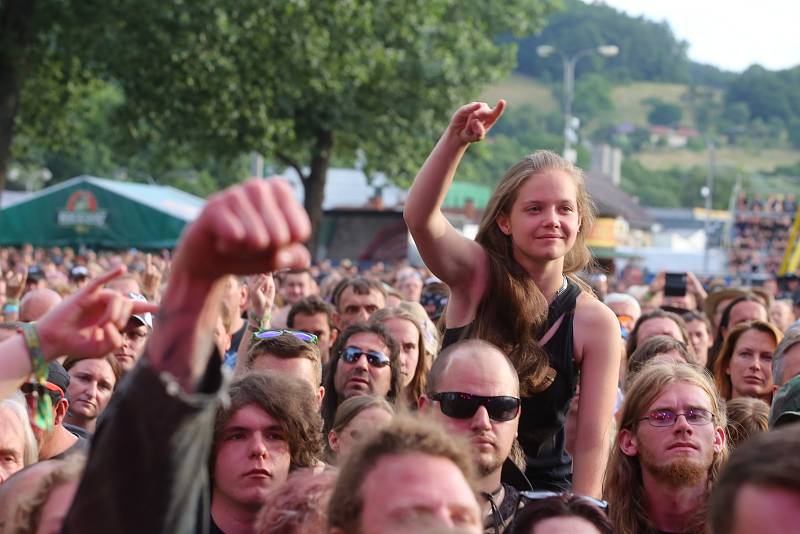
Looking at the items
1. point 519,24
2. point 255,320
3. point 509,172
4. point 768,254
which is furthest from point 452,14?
point 509,172

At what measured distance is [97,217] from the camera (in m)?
24.3

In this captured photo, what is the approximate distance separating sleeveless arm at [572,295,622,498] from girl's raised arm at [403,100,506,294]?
43 centimetres

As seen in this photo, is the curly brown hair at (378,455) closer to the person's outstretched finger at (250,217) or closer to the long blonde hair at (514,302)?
the person's outstretched finger at (250,217)

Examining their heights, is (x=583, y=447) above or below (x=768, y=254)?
below

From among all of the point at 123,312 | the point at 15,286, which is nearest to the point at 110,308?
the point at 123,312

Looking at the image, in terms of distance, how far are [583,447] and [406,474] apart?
1697 millimetres

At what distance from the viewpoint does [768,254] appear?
40.7 m

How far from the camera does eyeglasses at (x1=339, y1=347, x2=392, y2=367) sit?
6.04m

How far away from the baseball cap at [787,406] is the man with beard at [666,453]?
1.85ft

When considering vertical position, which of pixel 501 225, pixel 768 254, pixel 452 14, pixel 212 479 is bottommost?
pixel 212 479

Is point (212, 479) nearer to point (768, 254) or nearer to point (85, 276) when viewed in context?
A: point (85, 276)

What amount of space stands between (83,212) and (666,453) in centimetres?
2136

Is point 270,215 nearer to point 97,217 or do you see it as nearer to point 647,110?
point 97,217

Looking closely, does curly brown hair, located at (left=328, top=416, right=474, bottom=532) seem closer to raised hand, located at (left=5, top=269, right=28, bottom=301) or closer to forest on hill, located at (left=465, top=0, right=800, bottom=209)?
raised hand, located at (left=5, top=269, right=28, bottom=301)
